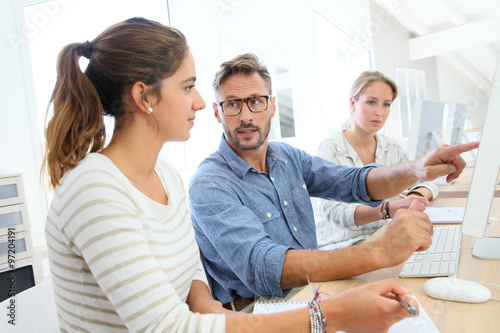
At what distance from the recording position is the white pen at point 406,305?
1.97 ft

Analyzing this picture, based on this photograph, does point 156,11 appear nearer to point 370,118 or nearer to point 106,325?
point 370,118

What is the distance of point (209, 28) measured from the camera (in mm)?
4160

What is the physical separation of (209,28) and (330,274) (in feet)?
12.0

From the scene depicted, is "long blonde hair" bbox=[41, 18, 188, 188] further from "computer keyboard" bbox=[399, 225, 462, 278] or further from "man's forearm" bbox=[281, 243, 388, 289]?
"computer keyboard" bbox=[399, 225, 462, 278]

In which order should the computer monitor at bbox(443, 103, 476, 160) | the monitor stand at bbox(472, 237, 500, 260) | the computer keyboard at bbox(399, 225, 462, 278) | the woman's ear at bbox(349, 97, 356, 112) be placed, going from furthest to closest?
the computer monitor at bbox(443, 103, 476, 160) < the woman's ear at bbox(349, 97, 356, 112) < the monitor stand at bbox(472, 237, 500, 260) < the computer keyboard at bbox(399, 225, 462, 278)

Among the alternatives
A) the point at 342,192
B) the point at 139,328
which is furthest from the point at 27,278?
the point at 342,192

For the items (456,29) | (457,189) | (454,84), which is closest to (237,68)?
(457,189)

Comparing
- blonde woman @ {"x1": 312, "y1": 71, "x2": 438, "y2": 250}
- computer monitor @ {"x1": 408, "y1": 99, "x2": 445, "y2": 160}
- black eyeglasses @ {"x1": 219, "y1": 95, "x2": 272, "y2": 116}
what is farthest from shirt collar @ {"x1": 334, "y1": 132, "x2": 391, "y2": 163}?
black eyeglasses @ {"x1": 219, "y1": 95, "x2": 272, "y2": 116}

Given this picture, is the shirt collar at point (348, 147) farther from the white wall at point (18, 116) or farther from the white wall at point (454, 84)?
the white wall at point (454, 84)

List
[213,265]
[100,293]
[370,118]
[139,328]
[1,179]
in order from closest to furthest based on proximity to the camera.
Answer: [139,328] → [100,293] → [213,265] → [370,118] → [1,179]

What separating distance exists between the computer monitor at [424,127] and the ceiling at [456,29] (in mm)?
7250

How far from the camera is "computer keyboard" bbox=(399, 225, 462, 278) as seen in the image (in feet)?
3.19

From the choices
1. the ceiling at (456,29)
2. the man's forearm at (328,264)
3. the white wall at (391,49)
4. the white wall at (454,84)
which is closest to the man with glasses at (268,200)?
the man's forearm at (328,264)

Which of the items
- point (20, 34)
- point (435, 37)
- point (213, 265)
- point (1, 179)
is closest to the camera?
point (213, 265)
